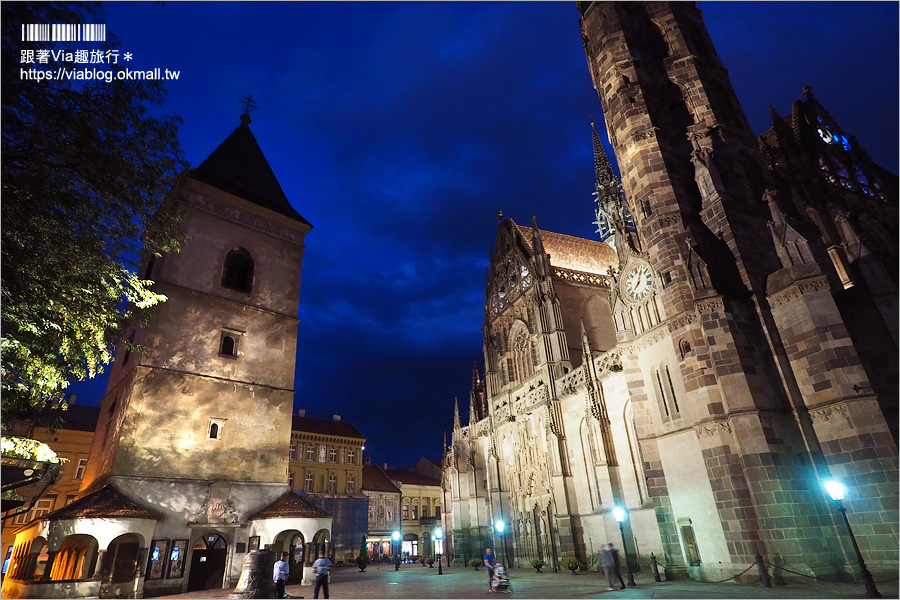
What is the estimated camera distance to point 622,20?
77.4 ft

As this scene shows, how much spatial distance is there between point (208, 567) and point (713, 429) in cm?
1839

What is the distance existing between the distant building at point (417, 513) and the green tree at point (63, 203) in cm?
5134

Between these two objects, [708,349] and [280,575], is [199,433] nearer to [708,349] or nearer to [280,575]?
[280,575]

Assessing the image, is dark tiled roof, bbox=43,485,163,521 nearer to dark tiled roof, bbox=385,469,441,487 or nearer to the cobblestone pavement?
the cobblestone pavement

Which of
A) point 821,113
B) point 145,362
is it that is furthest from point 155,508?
point 821,113

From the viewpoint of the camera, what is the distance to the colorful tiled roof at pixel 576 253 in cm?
3609

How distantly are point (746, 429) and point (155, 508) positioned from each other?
19457 mm

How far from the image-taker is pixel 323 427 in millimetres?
52719

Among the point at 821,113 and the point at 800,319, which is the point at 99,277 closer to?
the point at 800,319

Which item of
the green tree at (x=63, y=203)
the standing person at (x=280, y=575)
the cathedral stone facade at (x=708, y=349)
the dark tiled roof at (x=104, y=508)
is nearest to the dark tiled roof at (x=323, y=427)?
the cathedral stone facade at (x=708, y=349)

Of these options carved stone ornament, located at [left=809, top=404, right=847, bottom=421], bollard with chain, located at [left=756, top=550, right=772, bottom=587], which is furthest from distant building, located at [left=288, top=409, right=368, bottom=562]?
carved stone ornament, located at [left=809, top=404, right=847, bottom=421]

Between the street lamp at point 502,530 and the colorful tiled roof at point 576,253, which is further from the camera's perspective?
the colorful tiled roof at point 576,253

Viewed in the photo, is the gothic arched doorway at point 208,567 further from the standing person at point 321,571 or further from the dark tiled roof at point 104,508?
the standing person at point 321,571

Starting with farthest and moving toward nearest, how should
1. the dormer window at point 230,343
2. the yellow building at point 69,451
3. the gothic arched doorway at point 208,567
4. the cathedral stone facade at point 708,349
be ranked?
the yellow building at point 69,451 < the dormer window at point 230,343 < the gothic arched doorway at point 208,567 < the cathedral stone facade at point 708,349
